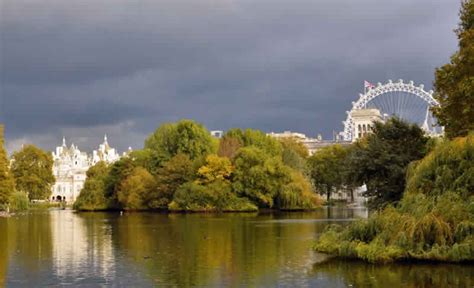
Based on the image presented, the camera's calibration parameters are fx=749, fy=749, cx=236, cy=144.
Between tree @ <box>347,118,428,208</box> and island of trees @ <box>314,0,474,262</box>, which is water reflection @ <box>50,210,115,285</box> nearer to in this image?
island of trees @ <box>314,0,474,262</box>

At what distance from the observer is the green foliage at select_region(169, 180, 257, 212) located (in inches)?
2717

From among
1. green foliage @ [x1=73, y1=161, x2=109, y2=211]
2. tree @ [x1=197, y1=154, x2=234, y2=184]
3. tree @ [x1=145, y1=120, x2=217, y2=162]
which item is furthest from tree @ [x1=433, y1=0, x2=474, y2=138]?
green foliage @ [x1=73, y1=161, x2=109, y2=211]

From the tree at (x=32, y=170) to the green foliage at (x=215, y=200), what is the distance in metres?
41.6

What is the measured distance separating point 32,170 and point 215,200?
45.1 m

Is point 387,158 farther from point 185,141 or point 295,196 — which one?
point 185,141

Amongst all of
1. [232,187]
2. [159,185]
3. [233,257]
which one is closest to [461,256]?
[233,257]

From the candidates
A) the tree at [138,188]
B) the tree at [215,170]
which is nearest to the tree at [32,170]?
the tree at [138,188]

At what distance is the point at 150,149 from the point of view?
85812 mm

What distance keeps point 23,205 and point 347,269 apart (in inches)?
2521

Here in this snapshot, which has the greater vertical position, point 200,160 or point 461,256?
point 200,160

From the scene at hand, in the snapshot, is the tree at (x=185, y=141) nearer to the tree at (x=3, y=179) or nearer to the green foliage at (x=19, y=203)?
the green foliage at (x=19, y=203)

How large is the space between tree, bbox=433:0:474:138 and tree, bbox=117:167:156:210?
4699 centimetres

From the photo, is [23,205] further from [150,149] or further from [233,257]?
[233,257]

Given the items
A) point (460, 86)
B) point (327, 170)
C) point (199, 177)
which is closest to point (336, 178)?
point (327, 170)
